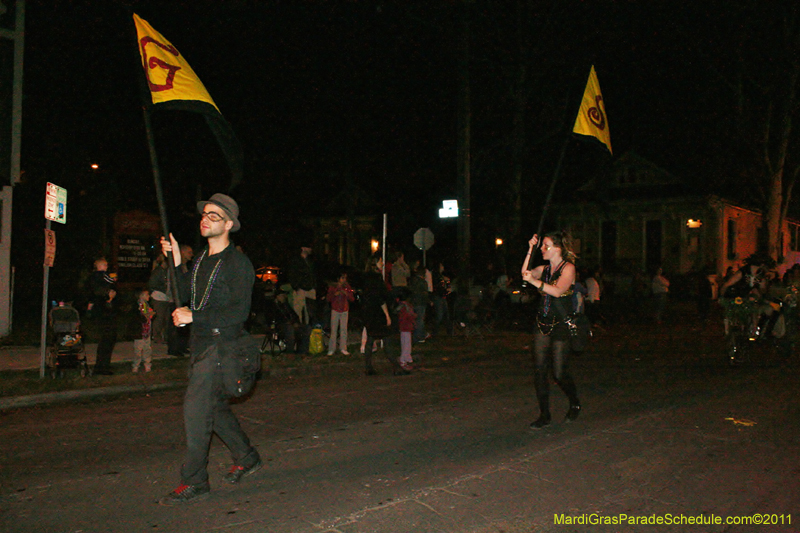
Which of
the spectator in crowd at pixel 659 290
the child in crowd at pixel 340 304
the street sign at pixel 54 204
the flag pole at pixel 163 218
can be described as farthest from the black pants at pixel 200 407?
the spectator in crowd at pixel 659 290

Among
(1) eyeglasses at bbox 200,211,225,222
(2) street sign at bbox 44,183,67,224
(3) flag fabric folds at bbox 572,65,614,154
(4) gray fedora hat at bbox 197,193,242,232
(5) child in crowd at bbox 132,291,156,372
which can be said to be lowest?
(5) child in crowd at bbox 132,291,156,372

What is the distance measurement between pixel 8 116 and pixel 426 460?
43.7ft

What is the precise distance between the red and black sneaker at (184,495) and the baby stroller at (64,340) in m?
5.67

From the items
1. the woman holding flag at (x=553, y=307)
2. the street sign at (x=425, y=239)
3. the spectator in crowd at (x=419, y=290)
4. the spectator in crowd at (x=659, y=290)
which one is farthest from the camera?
the spectator in crowd at (x=659, y=290)

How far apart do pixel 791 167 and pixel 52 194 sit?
3468cm

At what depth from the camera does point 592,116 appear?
10.5 meters

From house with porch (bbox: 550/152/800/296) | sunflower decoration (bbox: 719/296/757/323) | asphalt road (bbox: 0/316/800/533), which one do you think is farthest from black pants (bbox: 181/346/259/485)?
house with porch (bbox: 550/152/800/296)

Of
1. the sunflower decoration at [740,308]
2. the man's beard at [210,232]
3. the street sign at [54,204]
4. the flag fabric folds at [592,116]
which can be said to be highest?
the flag fabric folds at [592,116]

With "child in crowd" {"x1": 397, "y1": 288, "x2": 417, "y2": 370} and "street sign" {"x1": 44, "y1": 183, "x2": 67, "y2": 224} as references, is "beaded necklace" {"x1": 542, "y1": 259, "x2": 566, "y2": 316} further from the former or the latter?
"street sign" {"x1": 44, "y1": 183, "x2": 67, "y2": 224}

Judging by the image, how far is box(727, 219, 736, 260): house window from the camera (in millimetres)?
41750

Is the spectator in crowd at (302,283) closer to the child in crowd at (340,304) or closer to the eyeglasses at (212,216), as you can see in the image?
the child in crowd at (340,304)

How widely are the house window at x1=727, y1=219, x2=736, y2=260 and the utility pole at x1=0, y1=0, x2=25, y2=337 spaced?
38618 millimetres

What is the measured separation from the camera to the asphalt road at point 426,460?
183 inches

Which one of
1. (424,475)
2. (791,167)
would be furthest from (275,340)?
(791,167)
